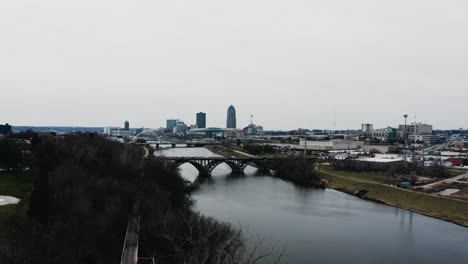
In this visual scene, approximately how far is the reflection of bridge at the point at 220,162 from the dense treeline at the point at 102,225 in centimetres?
1419

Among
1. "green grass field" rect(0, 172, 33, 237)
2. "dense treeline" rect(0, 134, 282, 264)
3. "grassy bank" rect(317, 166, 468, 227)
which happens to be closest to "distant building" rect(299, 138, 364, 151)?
"grassy bank" rect(317, 166, 468, 227)

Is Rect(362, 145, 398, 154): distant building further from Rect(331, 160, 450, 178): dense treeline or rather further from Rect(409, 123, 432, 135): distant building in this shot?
Rect(409, 123, 432, 135): distant building

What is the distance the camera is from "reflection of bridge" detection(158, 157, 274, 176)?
34.1 metres

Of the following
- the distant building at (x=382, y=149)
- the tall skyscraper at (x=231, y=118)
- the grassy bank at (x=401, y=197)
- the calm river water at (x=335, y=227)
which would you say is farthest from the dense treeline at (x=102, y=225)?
the tall skyscraper at (x=231, y=118)

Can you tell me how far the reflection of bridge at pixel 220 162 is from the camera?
34.1m

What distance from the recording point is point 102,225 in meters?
11.4

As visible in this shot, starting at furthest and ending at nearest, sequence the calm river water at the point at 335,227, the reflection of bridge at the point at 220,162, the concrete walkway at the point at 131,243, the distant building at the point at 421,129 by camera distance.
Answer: the distant building at the point at 421,129 < the reflection of bridge at the point at 220,162 < the calm river water at the point at 335,227 < the concrete walkway at the point at 131,243

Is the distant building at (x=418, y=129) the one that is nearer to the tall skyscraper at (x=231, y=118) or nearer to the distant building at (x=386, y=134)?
the distant building at (x=386, y=134)

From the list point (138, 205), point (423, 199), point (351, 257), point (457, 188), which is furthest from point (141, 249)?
point (457, 188)

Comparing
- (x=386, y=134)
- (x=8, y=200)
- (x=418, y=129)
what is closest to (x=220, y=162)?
(x=8, y=200)

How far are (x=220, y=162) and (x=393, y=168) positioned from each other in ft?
46.3

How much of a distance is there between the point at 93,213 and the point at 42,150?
1048cm

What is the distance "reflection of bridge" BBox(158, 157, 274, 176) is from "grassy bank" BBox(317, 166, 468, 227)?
309 inches

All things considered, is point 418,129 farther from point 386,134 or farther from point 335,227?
point 335,227
